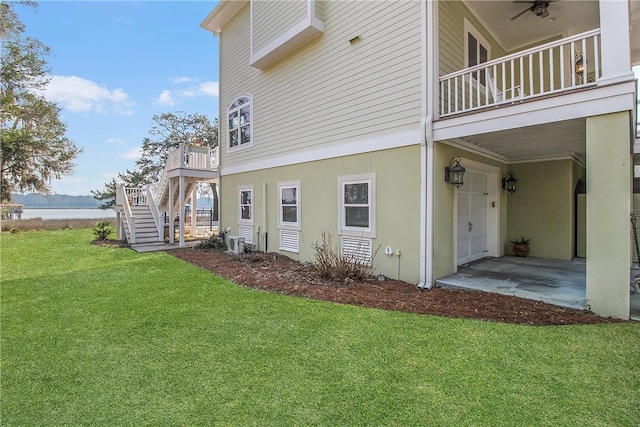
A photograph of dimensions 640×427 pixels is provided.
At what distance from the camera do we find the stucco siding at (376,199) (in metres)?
5.96

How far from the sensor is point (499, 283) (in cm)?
567

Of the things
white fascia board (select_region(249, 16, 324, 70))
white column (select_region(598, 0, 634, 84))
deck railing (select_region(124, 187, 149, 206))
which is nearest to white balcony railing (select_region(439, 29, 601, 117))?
white column (select_region(598, 0, 634, 84))

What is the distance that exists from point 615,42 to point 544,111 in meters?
1.03

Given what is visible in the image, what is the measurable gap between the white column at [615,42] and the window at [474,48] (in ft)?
9.48

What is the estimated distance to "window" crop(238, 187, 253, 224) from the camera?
10.3 m

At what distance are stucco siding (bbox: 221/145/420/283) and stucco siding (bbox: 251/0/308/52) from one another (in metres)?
3.70

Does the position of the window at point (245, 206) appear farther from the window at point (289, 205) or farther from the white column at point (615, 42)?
the white column at point (615, 42)

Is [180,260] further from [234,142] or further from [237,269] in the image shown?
[234,142]

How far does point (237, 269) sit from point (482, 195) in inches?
256

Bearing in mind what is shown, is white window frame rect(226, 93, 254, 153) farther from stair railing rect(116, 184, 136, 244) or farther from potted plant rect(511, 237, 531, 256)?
potted plant rect(511, 237, 531, 256)

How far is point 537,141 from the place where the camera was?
620 centimetres

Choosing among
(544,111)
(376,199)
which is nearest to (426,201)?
(376,199)

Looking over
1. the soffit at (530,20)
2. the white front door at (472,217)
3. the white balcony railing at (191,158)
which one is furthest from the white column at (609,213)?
the white balcony railing at (191,158)

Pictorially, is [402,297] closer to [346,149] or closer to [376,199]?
[376,199]
